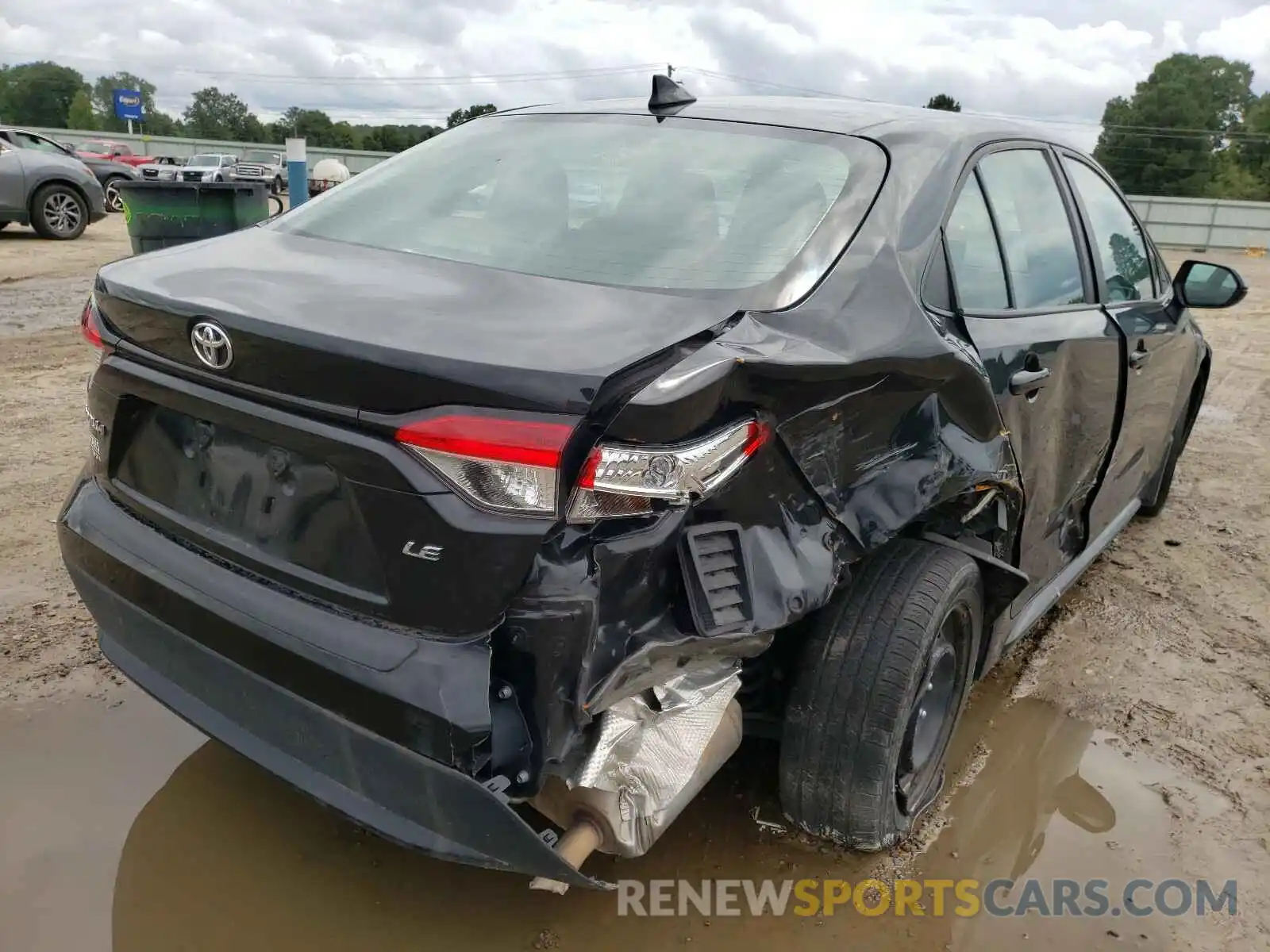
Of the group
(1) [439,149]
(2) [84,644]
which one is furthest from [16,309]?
(1) [439,149]

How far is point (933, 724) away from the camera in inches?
102

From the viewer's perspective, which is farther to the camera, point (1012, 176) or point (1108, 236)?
point (1108, 236)

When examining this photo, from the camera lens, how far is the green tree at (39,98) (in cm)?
8794

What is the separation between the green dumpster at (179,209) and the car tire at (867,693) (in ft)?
25.0

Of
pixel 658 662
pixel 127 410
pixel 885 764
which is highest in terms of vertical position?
pixel 127 410

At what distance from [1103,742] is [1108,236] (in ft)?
5.72

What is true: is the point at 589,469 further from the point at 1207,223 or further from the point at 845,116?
the point at 1207,223

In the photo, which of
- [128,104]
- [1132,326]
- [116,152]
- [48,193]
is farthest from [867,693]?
[128,104]

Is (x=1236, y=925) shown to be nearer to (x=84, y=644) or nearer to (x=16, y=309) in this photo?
(x=84, y=644)

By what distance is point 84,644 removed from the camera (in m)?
3.13

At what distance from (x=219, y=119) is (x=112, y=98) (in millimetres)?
10671

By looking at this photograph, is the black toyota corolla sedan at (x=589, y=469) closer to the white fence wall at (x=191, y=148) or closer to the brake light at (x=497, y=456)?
the brake light at (x=497, y=456)

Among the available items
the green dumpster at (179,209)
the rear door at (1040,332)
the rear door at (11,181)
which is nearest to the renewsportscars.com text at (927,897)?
the rear door at (1040,332)

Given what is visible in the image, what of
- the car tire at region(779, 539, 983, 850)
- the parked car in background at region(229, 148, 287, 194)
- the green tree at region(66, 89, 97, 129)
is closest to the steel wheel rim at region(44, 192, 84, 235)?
the parked car in background at region(229, 148, 287, 194)
